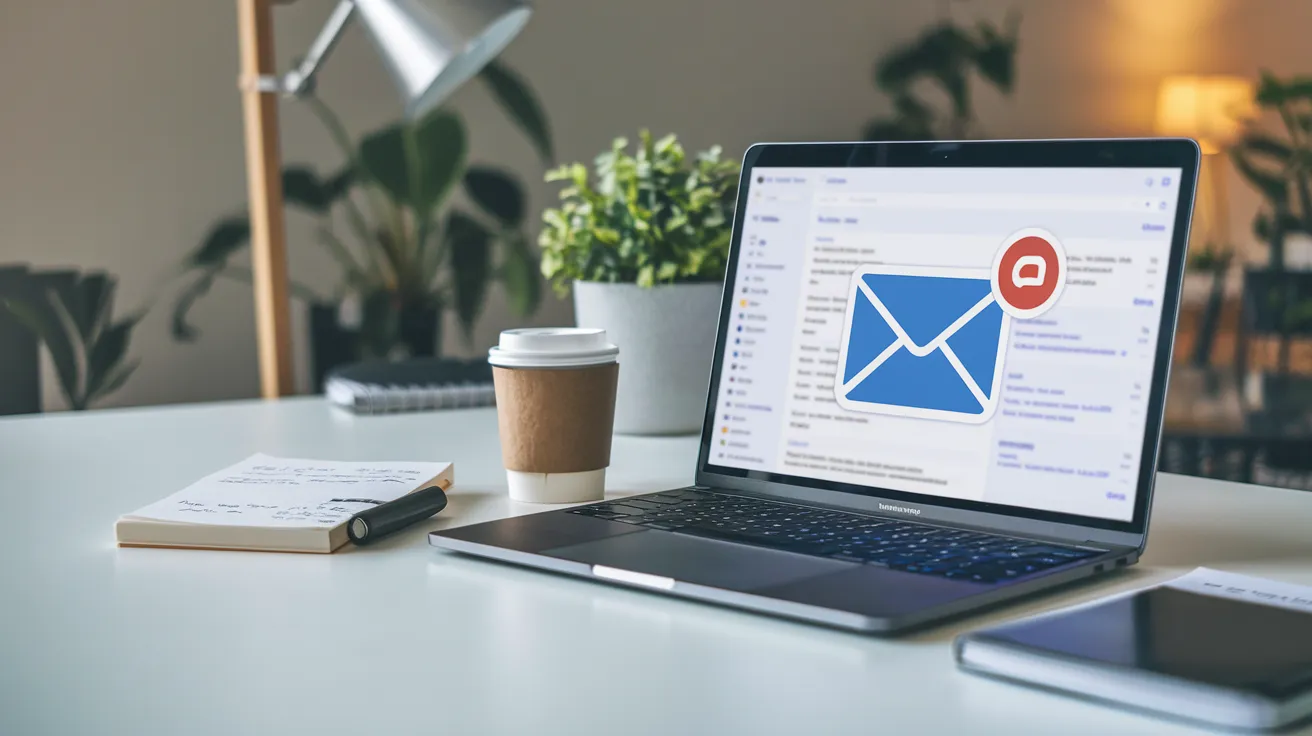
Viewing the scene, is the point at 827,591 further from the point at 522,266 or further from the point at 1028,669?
the point at 522,266

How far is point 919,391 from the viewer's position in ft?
2.60

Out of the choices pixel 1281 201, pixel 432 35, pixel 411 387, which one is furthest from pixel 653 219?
pixel 1281 201

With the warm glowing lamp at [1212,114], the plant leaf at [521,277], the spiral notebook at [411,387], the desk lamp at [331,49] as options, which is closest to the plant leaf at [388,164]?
the plant leaf at [521,277]

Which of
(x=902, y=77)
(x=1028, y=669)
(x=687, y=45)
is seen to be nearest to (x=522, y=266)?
(x=687, y=45)

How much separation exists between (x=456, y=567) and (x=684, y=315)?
0.50 m

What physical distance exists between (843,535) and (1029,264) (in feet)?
0.68

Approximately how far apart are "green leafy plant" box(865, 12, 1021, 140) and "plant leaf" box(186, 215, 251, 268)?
2.24 metres

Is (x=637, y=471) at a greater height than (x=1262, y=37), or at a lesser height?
lesser

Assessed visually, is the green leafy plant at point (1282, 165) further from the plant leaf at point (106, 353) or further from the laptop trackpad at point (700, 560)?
the laptop trackpad at point (700, 560)

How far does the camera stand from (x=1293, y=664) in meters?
0.47

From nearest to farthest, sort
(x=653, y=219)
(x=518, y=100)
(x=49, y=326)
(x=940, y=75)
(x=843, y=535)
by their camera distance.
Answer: (x=843, y=535) → (x=653, y=219) → (x=49, y=326) → (x=518, y=100) → (x=940, y=75)

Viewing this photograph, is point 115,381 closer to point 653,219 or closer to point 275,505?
point 653,219

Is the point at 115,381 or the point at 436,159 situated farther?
the point at 436,159

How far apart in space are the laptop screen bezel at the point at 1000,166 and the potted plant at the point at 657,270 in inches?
9.9
